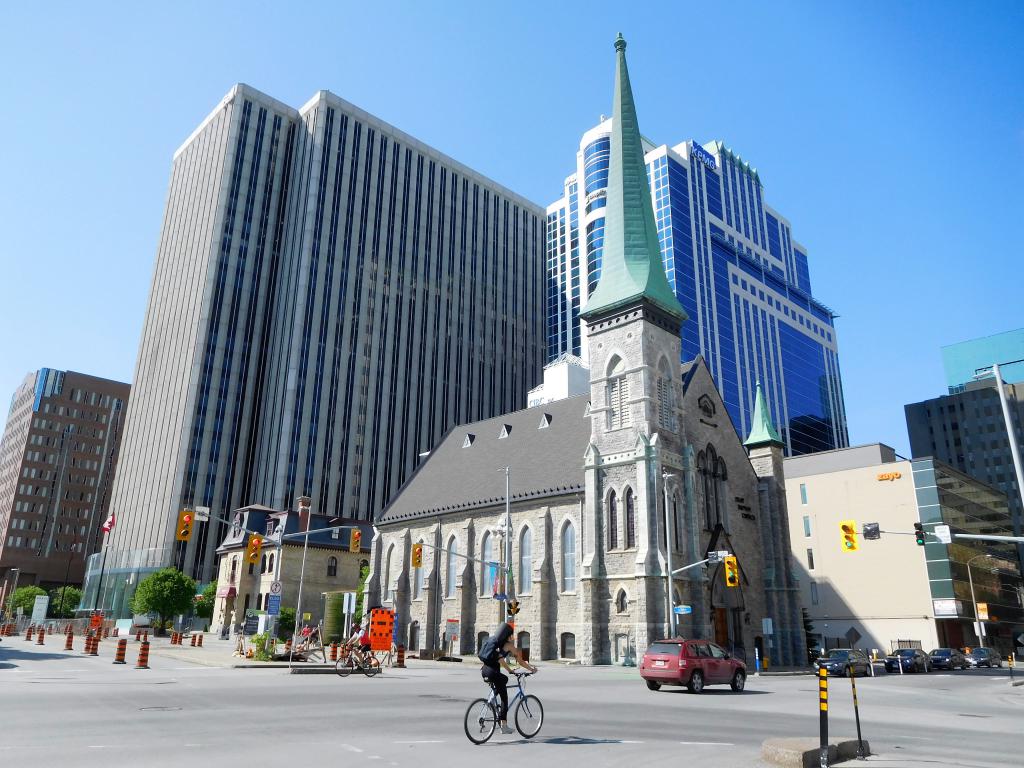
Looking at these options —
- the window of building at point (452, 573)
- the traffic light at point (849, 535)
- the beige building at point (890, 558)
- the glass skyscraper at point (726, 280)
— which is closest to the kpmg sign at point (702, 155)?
the glass skyscraper at point (726, 280)

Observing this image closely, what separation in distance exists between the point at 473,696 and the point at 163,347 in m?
108

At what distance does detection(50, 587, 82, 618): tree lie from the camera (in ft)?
363

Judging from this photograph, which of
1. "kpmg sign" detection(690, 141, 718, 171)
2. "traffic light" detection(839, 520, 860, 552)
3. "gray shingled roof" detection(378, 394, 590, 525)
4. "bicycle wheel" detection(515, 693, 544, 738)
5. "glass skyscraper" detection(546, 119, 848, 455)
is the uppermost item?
"kpmg sign" detection(690, 141, 718, 171)

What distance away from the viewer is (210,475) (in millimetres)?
100812

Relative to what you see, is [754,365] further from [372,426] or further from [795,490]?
[372,426]

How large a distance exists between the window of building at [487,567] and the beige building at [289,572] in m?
22.4

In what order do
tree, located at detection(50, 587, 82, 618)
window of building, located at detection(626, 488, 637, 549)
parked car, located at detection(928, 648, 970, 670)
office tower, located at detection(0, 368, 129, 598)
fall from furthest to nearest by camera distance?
office tower, located at detection(0, 368, 129, 598), tree, located at detection(50, 587, 82, 618), parked car, located at detection(928, 648, 970, 670), window of building, located at detection(626, 488, 637, 549)

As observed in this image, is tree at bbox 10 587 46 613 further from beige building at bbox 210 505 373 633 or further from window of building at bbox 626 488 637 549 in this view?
window of building at bbox 626 488 637 549

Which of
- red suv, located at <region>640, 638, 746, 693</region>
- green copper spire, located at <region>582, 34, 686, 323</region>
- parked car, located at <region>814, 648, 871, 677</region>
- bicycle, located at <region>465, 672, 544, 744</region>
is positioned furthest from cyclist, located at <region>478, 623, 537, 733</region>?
green copper spire, located at <region>582, 34, 686, 323</region>

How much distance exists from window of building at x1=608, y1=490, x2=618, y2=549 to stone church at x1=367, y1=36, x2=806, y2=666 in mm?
123

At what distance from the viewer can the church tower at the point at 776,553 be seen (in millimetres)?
50344

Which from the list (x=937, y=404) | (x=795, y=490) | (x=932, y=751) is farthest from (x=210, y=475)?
(x=937, y=404)

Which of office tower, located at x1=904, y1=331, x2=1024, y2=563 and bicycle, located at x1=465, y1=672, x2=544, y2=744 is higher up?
office tower, located at x1=904, y1=331, x2=1024, y2=563

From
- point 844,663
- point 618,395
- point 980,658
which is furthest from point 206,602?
point 980,658
